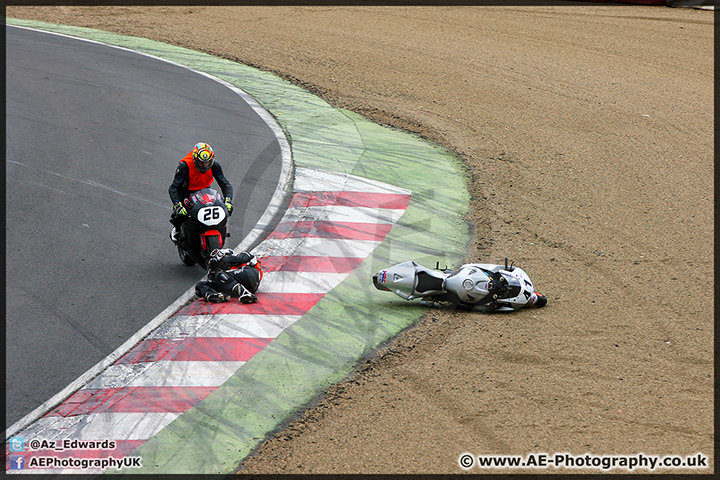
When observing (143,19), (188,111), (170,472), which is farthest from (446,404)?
(143,19)

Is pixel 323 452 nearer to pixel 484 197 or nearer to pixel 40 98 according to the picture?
pixel 484 197

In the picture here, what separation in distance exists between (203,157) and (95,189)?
397 cm

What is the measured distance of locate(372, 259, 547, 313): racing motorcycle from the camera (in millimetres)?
8336

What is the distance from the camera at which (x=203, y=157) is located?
30.8 ft

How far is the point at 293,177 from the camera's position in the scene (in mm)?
13094

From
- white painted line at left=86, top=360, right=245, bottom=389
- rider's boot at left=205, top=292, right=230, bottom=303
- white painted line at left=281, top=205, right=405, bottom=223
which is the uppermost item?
white painted line at left=281, top=205, right=405, bottom=223

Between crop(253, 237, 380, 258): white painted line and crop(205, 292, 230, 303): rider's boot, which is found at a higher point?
crop(253, 237, 380, 258): white painted line

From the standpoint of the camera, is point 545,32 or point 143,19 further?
point 143,19

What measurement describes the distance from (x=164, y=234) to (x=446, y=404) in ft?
Answer: 19.5

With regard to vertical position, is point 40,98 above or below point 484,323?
above

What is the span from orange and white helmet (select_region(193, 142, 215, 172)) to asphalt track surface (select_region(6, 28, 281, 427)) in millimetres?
1512

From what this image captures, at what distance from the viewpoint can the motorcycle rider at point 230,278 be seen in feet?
28.7

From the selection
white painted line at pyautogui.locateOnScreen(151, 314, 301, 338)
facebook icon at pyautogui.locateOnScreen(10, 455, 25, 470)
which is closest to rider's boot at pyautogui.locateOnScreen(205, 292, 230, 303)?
white painted line at pyautogui.locateOnScreen(151, 314, 301, 338)

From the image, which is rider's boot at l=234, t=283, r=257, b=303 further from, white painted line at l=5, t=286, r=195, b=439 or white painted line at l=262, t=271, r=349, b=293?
white painted line at l=5, t=286, r=195, b=439
